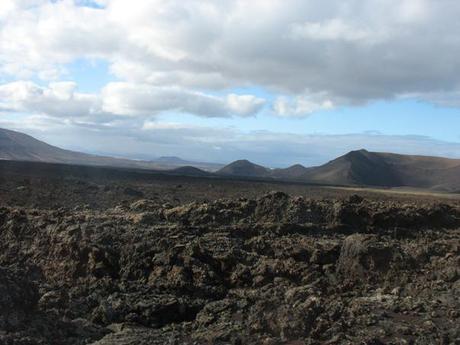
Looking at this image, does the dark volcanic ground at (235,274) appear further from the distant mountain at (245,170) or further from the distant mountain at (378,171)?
the distant mountain at (245,170)

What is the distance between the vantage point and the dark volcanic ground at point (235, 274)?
7.58 metres

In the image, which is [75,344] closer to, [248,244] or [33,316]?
[33,316]

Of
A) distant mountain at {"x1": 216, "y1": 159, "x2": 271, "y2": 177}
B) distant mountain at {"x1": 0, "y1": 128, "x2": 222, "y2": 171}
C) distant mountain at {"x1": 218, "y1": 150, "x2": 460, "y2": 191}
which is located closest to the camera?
distant mountain at {"x1": 218, "y1": 150, "x2": 460, "y2": 191}

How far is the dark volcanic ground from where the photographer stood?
7582mm

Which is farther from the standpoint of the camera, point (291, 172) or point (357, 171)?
point (291, 172)

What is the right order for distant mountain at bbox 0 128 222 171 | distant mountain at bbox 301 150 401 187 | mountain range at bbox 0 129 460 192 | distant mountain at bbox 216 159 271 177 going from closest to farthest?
distant mountain at bbox 301 150 401 187 → mountain range at bbox 0 129 460 192 → distant mountain at bbox 216 159 271 177 → distant mountain at bbox 0 128 222 171

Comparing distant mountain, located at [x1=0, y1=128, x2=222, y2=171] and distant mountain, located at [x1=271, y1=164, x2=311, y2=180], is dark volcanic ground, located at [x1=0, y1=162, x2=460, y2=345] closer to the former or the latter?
distant mountain, located at [x1=271, y1=164, x2=311, y2=180]

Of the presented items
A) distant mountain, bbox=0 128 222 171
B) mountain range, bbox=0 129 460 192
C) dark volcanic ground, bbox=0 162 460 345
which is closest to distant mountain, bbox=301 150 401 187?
mountain range, bbox=0 129 460 192

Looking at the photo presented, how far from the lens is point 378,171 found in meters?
81.6

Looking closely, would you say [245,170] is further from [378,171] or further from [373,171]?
[378,171]

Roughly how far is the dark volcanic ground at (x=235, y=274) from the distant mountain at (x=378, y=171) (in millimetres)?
57770

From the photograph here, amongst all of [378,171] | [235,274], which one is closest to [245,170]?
[378,171]

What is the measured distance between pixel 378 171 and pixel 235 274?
73847mm

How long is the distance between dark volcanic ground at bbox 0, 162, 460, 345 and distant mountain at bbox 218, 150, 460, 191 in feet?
190
